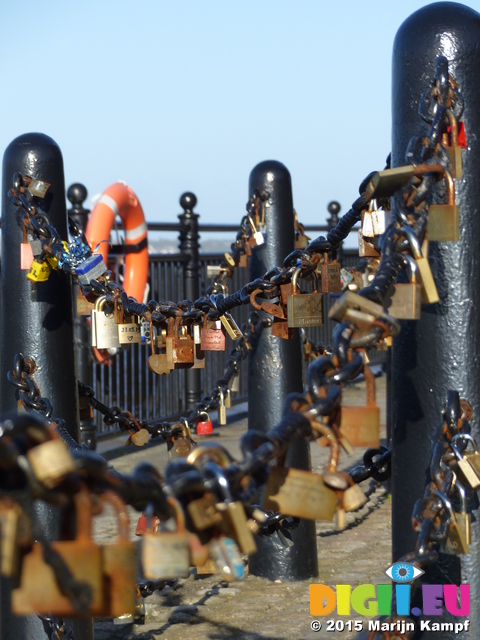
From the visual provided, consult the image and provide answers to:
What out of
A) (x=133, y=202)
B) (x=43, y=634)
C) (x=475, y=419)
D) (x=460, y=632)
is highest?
(x=133, y=202)

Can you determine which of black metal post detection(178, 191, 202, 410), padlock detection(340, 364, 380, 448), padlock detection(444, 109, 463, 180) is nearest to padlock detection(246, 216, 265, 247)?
padlock detection(444, 109, 463, 180)

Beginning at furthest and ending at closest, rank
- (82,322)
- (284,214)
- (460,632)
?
(82,322)
(284,214)
(460,632)

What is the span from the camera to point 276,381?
4664mm

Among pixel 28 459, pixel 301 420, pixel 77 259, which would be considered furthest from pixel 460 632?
pixel 77 259

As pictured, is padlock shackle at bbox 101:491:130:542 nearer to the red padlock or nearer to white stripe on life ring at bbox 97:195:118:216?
the red padlock

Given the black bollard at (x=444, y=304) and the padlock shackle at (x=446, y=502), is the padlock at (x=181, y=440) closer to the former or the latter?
the black bollard at (x=444, y=304)

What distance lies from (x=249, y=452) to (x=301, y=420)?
125 millimetres

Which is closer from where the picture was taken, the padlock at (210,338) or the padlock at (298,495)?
the padlock at (298,495)

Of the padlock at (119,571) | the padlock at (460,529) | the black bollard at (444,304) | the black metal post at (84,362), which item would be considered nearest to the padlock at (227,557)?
the padlock at (119,571)

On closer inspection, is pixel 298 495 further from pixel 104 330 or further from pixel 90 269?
pixel 104 330

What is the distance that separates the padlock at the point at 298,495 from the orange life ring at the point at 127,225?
7274 millimetres

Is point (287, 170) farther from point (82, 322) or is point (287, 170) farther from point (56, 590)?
point (56, 590)

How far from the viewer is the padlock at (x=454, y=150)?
1.79 meters

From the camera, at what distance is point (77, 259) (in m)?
3.11
